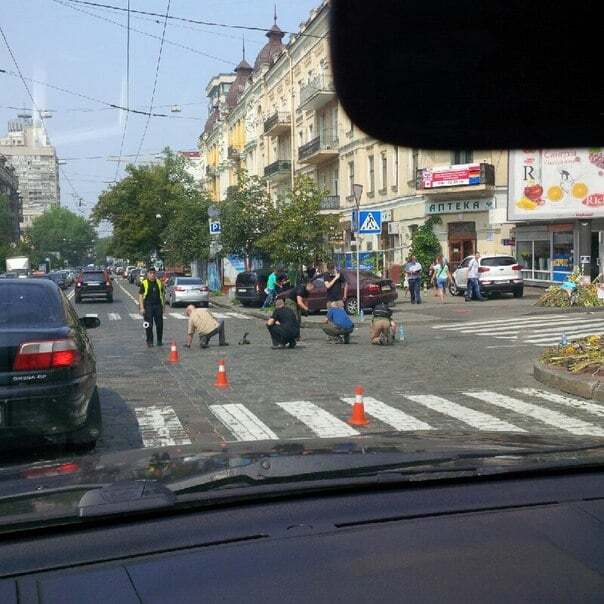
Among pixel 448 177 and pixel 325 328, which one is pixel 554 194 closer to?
pixel 448 177

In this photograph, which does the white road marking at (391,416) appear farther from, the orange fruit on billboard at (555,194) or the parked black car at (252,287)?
the orange fruit on billboard at (555,194)

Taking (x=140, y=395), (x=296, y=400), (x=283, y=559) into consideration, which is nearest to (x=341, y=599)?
(x=283, y=559)

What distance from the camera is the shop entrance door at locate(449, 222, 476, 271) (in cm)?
3744

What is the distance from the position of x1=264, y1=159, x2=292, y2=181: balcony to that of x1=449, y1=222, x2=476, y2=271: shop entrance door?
16.8 m

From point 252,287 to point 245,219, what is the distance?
12.2 feet

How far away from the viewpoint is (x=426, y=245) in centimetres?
3744

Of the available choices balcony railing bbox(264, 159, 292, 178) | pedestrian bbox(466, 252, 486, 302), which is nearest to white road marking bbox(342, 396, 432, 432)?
pedestrian bbox(466, 252, 486, 302)

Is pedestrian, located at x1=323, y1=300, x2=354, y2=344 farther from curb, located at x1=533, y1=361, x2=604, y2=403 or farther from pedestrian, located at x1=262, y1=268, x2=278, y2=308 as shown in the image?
pedestrian, located at x1=262, y1=268, x2=278, y2=308

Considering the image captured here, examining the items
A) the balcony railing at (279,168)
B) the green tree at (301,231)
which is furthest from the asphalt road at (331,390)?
the balcony railing at (279,168)

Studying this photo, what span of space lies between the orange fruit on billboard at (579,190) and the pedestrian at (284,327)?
1810cm

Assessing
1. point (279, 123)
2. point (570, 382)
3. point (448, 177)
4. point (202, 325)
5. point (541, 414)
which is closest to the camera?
point (541, 414)

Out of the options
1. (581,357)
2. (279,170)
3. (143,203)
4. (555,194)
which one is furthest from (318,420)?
(143,203)

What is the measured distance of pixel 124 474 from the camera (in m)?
3.08

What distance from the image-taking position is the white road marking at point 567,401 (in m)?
10.0
